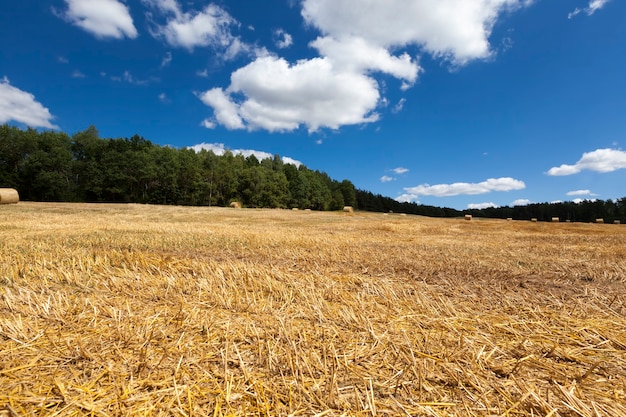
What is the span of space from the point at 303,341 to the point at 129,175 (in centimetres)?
8834

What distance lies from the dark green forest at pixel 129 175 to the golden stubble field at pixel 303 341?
82.5m

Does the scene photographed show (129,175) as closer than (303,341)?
No

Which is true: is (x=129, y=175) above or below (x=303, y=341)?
above

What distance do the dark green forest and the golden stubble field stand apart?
82.5m

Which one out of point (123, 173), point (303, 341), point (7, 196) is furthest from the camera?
point (123, 173)

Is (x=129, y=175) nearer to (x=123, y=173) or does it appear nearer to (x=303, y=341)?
(x=123, y=173)

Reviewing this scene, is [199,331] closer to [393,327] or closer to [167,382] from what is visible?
[167,382]

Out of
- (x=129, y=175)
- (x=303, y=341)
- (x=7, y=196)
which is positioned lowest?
(x=303, y=341)

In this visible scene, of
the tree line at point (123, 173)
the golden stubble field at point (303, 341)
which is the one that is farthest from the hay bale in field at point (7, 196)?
the tree line at point (123, 173)

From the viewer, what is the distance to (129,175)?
7781 cm

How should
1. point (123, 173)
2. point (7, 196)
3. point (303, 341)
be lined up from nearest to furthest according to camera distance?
point (303, 341)
point (7, 196)
point (123, 173)

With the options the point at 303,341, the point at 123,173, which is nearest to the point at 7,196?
the point at 123,173

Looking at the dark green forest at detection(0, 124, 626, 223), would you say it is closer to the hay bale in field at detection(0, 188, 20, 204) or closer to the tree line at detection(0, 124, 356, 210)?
the tree line at detection(0, 124, 356, 210)

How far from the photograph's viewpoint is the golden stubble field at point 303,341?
2.39 m
